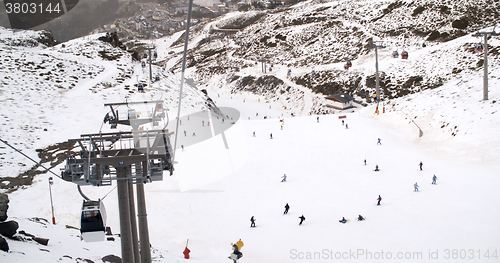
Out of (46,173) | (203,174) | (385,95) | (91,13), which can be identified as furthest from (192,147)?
(91,13)

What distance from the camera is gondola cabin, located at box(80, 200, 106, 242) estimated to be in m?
7.18

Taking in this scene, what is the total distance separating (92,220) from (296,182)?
17.9m

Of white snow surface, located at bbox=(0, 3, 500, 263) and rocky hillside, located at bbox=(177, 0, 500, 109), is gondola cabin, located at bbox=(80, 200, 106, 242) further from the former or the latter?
rocky hillside, located at bbox=(177, 0, 500, 109)

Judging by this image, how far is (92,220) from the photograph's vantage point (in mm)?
7238

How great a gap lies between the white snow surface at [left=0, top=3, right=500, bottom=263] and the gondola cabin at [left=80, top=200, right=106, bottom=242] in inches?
182

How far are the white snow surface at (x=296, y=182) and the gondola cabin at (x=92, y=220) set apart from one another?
461 cm

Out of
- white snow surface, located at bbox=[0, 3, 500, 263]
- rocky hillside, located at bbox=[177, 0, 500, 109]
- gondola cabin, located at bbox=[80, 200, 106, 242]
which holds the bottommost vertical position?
white snow surface, located at bbox=[0, 3, 500, 263]

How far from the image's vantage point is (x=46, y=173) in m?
23.3

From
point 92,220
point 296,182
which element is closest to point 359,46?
point 296,182

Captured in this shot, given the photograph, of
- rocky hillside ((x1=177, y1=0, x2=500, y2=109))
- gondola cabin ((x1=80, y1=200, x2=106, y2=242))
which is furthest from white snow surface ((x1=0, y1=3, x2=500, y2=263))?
rocky hillside ((x1=177, y1=0, x2=500, y2=109))

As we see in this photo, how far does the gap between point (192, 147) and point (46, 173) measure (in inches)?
457

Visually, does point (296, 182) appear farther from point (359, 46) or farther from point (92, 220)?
point (359, 46)

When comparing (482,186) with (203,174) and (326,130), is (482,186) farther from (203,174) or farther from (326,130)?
(203,174)

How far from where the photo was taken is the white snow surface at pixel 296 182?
1560 centimetres
